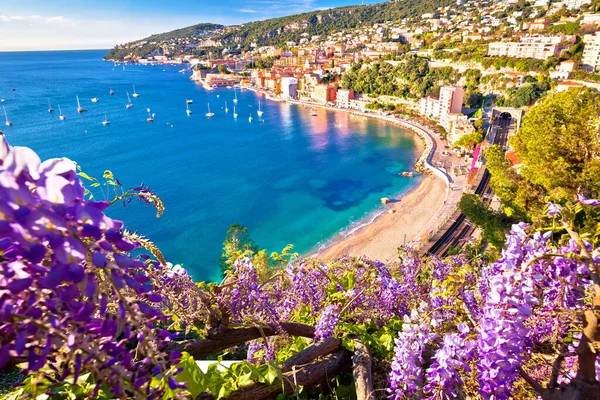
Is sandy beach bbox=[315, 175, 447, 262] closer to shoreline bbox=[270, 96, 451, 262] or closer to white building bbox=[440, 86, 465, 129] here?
shoreline bbox=[270, 96, 451, 262]

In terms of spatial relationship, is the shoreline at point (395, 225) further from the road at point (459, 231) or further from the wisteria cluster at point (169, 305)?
the wisteria cluster at point (169, 305)

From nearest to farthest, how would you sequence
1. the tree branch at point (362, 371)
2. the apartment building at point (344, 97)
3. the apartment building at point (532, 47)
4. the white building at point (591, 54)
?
the tree branch at point (362, 371) < the white building at point (591, 54) < the apartment building at point (532, 47) < the apartment building at point (344, 97)

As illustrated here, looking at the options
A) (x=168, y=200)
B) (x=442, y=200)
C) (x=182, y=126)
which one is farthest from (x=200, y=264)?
(x=182, y=126)

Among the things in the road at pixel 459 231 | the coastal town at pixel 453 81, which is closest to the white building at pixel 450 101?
the coastal town at pixel 453 81

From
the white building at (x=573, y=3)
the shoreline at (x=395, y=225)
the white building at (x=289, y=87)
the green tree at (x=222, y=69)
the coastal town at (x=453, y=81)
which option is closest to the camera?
the shoreline at (x=395, y=225)

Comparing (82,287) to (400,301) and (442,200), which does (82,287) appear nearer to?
(400,301)

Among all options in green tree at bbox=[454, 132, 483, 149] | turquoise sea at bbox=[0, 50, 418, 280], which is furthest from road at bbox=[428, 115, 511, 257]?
green tree at bbox=[454, 132, 483, 149]

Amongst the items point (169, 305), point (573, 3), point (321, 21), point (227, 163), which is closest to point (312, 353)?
point (169, 305)
